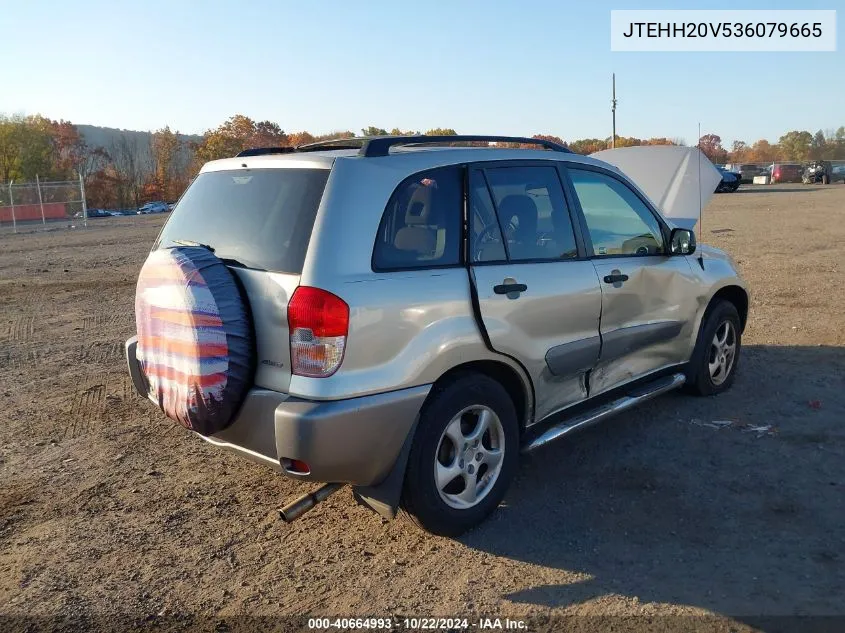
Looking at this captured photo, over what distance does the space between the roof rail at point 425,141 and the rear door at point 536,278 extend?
296 millimetres

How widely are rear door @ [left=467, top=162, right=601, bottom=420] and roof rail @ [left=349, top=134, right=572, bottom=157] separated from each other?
0.30m

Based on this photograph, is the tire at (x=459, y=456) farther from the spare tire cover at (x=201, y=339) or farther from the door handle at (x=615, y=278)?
the door handle at (x=615, y=278)

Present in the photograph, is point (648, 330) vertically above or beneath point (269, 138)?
beneath

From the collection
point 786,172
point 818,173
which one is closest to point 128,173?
point 786,172

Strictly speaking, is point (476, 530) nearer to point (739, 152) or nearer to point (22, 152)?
point (22, 152)

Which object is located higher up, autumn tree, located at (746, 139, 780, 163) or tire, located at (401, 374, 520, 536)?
autumn tree, located at (746, 139, 780, 163)

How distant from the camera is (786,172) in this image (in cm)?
5469

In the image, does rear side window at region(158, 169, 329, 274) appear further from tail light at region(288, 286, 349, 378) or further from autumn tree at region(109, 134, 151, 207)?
autumn tree at region(109, 134, 151, 207)

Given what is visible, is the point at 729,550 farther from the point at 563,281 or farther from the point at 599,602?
the point at 563,281

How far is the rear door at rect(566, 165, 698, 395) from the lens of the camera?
4402mm

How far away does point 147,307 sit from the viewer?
3.55 meters

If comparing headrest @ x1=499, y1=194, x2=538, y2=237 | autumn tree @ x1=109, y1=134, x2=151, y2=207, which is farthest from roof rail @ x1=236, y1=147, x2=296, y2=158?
autumn tree @ x1=109, y1=134, x2=151, y2=207

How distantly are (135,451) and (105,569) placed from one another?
148 centimetres

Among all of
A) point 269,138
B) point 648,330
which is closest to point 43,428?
point 648,330
